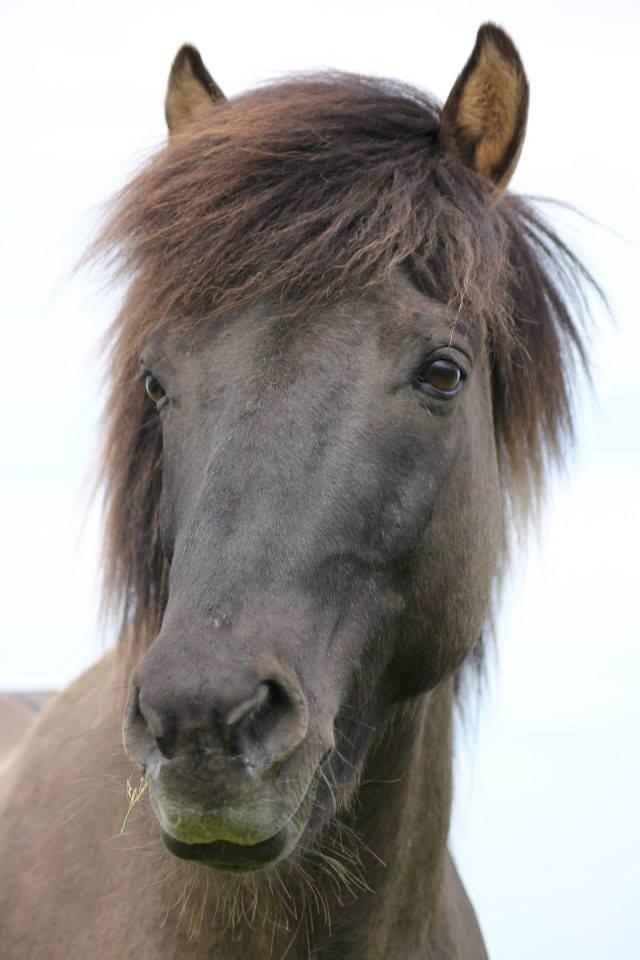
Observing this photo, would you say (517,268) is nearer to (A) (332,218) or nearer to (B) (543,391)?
(B) (543,391)

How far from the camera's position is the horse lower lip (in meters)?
2.22

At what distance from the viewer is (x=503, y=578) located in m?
3.64

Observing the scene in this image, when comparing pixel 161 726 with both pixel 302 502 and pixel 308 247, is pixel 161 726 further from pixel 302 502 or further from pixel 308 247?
pixel 308 247

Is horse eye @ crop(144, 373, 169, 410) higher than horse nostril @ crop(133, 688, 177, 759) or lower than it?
higher

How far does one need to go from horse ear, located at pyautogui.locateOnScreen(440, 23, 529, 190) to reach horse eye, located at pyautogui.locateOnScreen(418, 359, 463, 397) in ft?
2.23

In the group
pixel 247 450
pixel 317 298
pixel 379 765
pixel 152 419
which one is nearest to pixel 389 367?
pixel 317 298

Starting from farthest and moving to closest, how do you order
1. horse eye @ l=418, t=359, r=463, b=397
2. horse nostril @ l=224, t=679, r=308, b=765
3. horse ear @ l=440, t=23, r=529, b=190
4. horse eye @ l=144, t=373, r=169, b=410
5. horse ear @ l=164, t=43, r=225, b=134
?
1. horse ear @ l=164, t=43, r=225, b=134
2. horse ear @ l=440, t=23, r=529, b=190
3. horse eye @ l=144, t=373, r=169, b=410
4. horse eye @ l=418, t=359, r=463, b=397
5. horse nostril @ l=224, t=679, r=308, b=765

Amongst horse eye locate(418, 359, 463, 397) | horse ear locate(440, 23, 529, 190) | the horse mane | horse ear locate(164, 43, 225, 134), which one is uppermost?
horse ear locate(164, 43, 225, 134)

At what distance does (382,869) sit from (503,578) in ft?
3.27

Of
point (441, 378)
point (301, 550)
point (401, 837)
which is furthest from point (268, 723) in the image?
point (401, 837)

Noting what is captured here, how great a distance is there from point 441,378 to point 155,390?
27.8 inches

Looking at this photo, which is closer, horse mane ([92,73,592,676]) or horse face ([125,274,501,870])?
horse face ([125,274,501,870])

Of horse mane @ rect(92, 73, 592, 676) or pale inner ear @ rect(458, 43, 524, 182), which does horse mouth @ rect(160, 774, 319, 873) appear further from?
pale inner ear @ rect(458, 43, 524, 182)

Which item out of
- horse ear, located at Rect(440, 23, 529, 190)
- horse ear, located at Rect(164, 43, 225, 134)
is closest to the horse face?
horse ear, located at Rect(440, 23, 529, 190)
